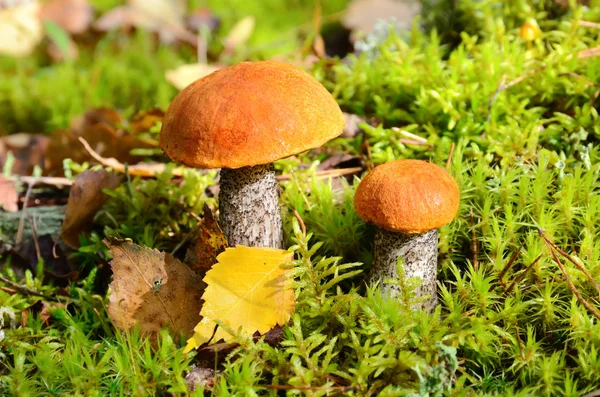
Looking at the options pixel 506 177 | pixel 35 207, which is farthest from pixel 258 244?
pixel 35 207

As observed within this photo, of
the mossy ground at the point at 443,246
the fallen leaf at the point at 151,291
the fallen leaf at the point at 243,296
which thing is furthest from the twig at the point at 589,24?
the fallen leaf at the point at 151,291

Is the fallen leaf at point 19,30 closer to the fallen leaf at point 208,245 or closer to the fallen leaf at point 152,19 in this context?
the fallen leaf at point 152,19

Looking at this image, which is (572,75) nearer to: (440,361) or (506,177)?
(506,177)

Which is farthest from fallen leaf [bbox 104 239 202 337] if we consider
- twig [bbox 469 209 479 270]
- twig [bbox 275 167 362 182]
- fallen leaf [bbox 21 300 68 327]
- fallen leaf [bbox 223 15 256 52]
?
fallen leaf [bbox 223 15 256 52]

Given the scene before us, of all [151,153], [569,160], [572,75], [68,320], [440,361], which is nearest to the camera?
[440,361]

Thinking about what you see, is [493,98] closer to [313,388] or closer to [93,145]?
[313,388]

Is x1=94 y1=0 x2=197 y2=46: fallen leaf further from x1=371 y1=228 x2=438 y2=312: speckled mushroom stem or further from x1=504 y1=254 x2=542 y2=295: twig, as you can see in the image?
x1=504 y1=254 x2=542 y2=295: twig

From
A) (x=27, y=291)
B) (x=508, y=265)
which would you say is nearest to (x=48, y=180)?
(x=27, y=291)
